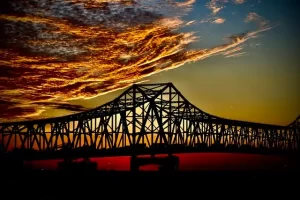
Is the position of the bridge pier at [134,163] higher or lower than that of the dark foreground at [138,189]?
lower

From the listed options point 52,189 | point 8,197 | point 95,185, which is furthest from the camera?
point 95,185

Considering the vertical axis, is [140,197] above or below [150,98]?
below

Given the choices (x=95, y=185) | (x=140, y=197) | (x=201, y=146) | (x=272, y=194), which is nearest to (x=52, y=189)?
(x=95, y=185)

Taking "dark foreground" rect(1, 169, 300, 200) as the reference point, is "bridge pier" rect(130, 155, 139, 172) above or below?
below

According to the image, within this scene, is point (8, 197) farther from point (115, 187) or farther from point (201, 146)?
point (201, 146)

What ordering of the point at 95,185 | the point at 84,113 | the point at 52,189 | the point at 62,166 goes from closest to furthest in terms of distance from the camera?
the point at 52,189 → the point at 95,185 → the point at 62,166 → the point at 84,113

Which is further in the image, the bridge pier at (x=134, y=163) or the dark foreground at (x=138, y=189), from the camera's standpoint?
the bridge pier at (x=134, y=163)

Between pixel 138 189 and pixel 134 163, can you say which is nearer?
pixel 138 189

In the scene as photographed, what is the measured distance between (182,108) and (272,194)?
59351 millimetres

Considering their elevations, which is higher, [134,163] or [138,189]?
[138,189]

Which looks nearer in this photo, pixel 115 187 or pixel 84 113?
pixel 115 187

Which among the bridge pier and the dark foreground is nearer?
the dark foreground

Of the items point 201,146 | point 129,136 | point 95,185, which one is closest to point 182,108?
point 201,146

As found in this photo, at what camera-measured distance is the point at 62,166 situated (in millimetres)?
81062
